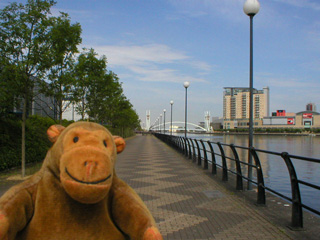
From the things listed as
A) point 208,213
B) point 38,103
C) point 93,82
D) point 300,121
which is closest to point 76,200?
point 208,213

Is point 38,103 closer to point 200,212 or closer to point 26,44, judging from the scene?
point 26,44

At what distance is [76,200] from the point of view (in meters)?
1.99

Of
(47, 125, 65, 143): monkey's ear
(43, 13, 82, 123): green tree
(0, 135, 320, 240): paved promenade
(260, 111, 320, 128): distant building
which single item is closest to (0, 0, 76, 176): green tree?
(43, 13, 82, 123): green tree

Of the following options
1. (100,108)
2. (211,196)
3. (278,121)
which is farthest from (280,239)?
(278,121)

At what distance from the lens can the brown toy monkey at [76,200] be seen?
6.10ft

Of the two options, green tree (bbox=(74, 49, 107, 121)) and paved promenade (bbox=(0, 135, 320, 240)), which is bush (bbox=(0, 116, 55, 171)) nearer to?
paved promenade (bbox=(0, 135, 320, 240))

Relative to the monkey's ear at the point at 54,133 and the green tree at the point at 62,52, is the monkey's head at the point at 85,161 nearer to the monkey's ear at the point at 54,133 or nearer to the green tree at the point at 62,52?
the monkey's ear at the point at 54,133

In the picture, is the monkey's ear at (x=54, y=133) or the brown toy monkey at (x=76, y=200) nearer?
the brown toy monkey at (x=76, y=200)

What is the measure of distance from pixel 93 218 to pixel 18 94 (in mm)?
8053

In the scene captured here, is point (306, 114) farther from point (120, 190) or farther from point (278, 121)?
point (120, 190)

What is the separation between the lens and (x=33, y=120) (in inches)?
565

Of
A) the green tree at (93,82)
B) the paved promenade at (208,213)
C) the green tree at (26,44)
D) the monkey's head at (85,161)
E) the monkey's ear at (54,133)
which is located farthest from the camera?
the green tree at (93,82)

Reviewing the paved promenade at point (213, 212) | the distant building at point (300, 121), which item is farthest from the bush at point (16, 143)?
the distant building at point (300, 121)

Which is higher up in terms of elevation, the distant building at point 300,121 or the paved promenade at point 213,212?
the distant building at point 300,121
